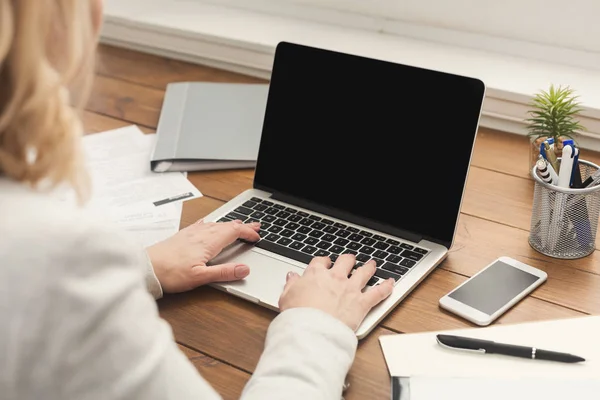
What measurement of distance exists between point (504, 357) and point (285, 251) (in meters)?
0.32

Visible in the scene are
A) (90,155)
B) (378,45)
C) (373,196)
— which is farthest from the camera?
(378,45)

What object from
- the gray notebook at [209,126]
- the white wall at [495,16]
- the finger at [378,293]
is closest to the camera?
the finger at [378,293]

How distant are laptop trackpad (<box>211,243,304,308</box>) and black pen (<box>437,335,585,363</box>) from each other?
210mm

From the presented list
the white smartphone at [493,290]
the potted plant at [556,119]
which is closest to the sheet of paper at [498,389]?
the white smartphone at [493,290]

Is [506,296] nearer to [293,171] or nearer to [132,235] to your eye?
[293,171]

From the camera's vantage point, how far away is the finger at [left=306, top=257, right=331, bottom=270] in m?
0.96

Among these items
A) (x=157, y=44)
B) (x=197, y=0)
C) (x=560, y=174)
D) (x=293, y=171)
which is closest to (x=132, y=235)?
(x=293, y=171)

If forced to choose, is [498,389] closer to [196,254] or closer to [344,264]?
[344,264]

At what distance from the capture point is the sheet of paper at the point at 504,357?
2.73ft

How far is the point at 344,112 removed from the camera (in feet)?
3.62

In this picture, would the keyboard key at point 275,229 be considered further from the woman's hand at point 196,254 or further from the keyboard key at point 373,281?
the keyboard key at point 373,281

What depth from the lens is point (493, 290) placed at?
99 centimetres

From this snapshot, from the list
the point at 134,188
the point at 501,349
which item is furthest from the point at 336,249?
the point at 134,188

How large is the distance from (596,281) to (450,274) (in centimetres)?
18
